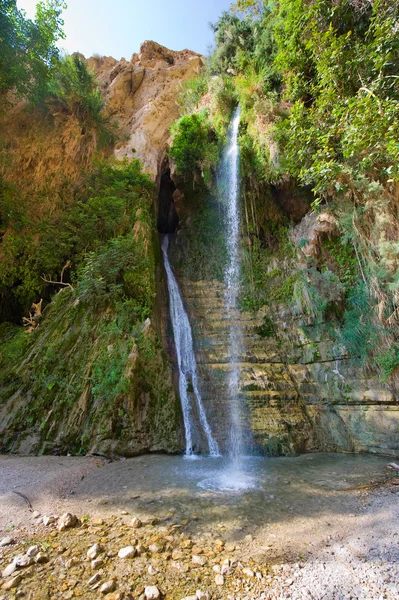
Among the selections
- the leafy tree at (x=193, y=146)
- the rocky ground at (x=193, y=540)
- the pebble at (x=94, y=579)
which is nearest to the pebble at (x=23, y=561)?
the rocky ground at (x=193, y=540)

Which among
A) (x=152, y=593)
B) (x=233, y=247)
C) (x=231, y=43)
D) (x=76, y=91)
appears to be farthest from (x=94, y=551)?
(x=231, y=43)

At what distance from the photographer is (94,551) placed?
2629 mm

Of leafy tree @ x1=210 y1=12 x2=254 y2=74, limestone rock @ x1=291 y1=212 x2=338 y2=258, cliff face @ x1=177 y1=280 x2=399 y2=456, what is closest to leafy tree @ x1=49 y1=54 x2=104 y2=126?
leafy tree @ x1=210 y1=12 x2=254 y2=74

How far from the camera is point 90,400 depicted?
6.48 m

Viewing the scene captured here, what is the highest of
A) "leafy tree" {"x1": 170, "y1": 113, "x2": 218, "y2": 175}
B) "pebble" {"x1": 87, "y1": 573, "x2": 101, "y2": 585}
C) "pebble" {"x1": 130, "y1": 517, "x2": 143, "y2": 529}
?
"leafy tree" {"x1": 170, "y1": 113, "x2": 218, "y2": 175}

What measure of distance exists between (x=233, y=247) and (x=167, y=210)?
6.14 m

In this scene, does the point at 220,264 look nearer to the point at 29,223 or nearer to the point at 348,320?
the point at 348,320

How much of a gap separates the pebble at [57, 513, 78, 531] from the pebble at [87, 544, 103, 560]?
555mm

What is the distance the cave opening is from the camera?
15422mm

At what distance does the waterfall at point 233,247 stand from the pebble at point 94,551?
5.05 m

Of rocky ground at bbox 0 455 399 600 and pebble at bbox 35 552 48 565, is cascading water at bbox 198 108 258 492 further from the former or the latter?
pebble at bbox 35 552 48 565

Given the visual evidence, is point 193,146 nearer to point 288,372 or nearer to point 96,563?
point 288,372

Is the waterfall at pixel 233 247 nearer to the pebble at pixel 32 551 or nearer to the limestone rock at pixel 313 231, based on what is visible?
the limestone rock at pixel 313 231

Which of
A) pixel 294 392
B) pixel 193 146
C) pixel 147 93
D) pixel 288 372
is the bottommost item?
pixel 294 392
